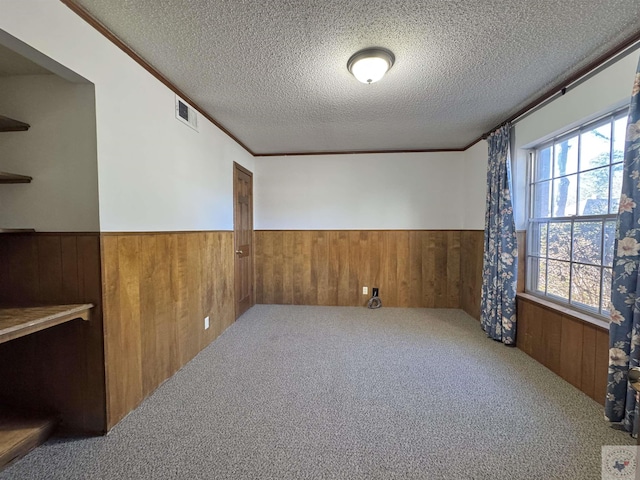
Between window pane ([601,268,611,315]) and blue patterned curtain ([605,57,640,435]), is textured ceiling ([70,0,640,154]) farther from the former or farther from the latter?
window pane ([601,268,611,315])

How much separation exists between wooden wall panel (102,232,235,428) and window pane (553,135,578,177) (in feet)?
11.1

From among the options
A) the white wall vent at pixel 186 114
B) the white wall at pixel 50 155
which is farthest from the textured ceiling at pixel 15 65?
the white wall vent at pixel 186 114

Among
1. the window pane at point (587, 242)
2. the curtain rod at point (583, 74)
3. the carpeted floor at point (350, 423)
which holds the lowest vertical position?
the carpeted floor at point (350, 423)

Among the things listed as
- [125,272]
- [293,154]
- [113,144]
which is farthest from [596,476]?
[293,154]

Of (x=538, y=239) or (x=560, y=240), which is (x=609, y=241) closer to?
(x=560, y=240)

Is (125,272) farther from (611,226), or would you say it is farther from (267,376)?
(611,226)

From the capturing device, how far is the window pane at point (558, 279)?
7.60 ft

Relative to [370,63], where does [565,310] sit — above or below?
below

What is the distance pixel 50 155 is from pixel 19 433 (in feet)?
5.08

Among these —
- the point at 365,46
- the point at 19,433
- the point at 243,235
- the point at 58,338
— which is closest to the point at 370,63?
the point at 365,46

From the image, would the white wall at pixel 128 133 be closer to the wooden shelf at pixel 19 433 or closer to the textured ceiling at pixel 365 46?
the textured ceiling at pixel 365 46

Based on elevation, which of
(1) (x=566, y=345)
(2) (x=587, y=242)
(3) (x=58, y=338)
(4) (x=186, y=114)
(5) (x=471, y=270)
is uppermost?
(4) (x=186, y=114)

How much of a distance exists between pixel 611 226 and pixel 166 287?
11.0 feet

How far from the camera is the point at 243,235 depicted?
3889 mm
